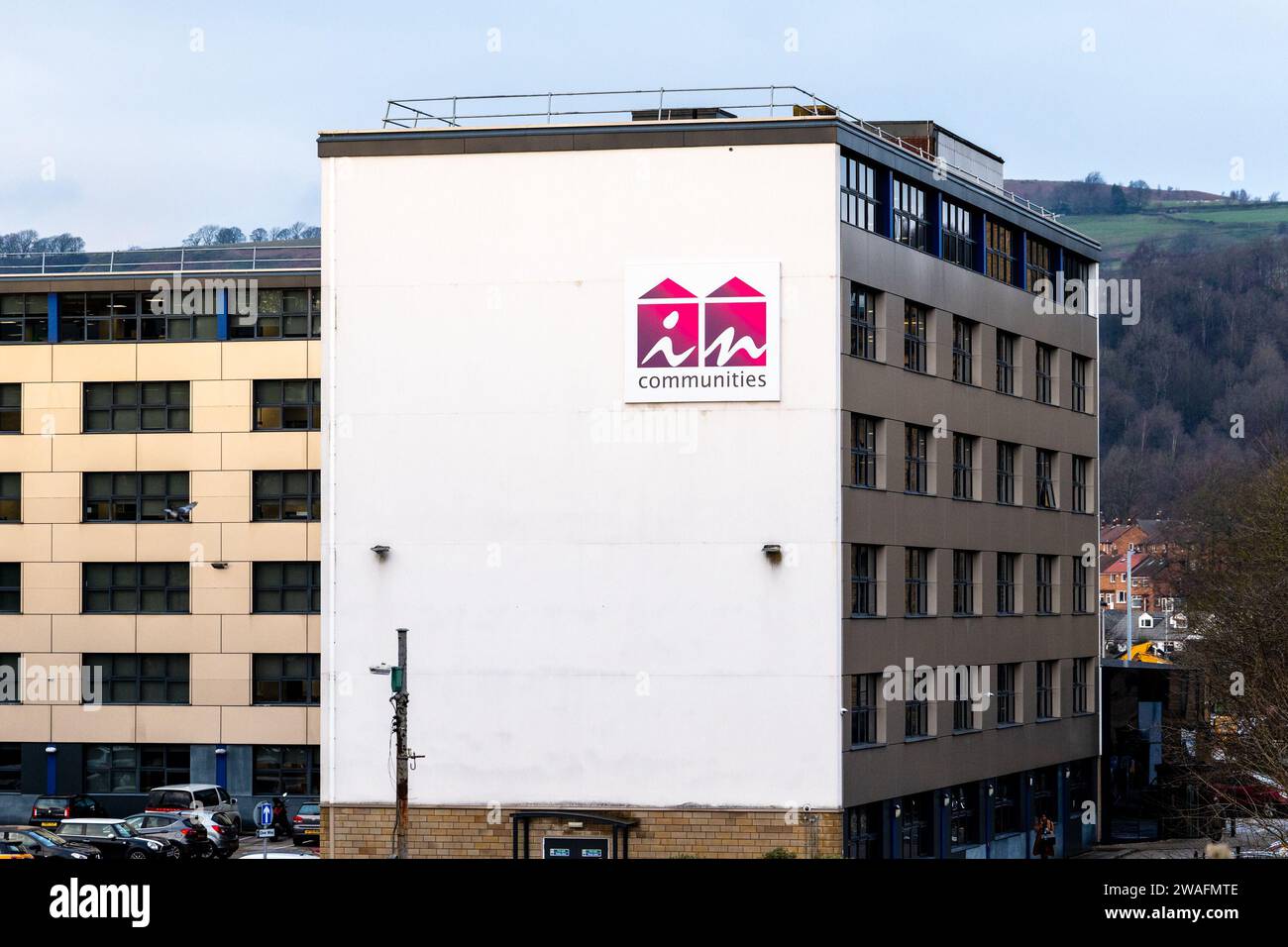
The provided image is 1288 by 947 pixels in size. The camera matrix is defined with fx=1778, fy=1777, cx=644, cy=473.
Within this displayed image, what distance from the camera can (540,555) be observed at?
140 feet

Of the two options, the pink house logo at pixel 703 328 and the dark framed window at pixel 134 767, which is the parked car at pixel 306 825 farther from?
the pink house logo at pixel 703 328

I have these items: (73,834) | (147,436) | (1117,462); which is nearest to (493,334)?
(73,834)

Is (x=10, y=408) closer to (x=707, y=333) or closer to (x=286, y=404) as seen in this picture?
(x=286, y=404)

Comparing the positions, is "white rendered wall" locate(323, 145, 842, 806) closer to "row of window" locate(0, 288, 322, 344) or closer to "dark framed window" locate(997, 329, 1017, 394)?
"dark framed window" locate(997, 329, 1017, 394)

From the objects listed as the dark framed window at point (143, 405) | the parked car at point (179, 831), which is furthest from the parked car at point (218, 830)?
the dark framed window at point (143, 405)

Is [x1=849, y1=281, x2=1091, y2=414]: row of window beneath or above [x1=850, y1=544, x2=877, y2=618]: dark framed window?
above

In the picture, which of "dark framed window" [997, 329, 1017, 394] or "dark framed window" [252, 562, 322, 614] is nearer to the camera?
"dark framed window" [997, 329, 1017, 394]

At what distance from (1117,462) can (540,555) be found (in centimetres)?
15305

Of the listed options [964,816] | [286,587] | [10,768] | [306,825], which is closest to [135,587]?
[286,587]

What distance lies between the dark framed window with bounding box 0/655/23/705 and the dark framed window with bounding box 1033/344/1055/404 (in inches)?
1399

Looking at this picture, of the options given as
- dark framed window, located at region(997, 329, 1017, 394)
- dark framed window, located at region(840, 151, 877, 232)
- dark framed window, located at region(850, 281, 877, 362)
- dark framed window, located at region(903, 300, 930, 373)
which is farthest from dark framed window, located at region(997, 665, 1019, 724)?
dark framed window, located at region(840, 151, 877, 232)

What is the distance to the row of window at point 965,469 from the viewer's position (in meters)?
44.8

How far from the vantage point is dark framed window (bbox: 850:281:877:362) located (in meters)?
44.0

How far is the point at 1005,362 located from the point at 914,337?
730 cm
